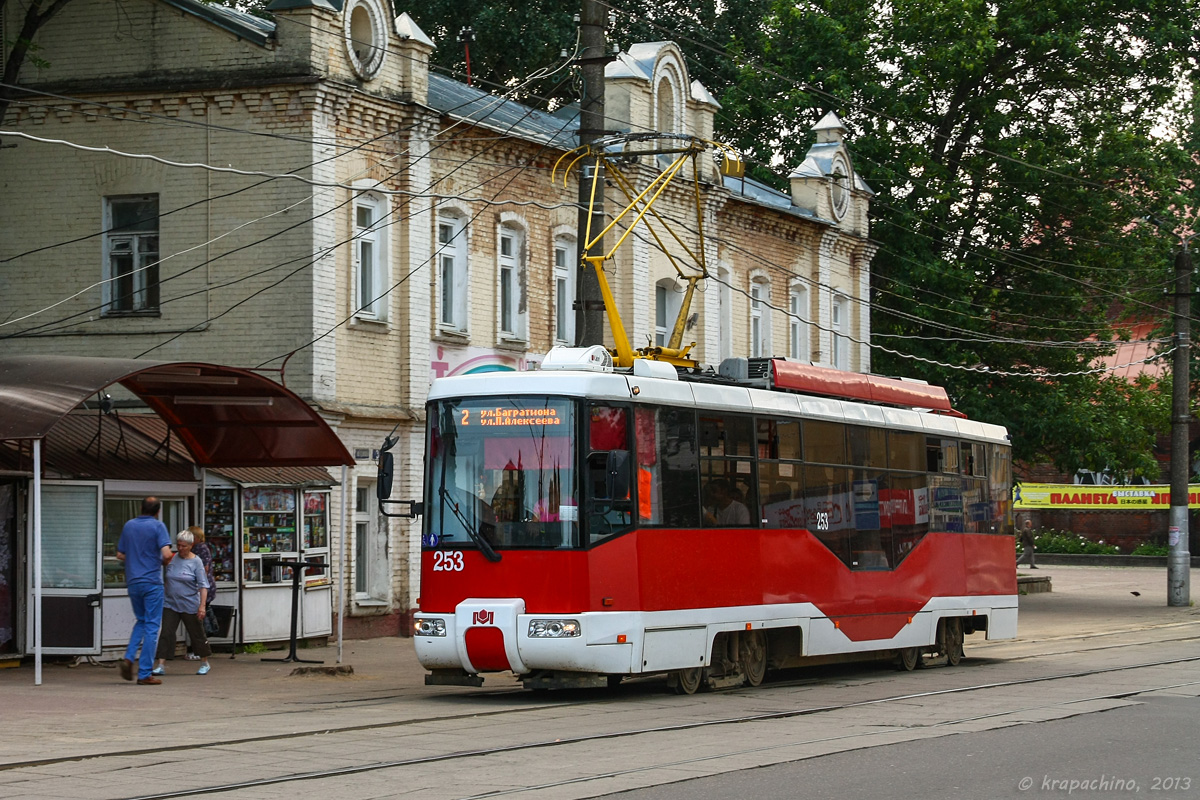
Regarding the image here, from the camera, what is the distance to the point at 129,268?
78.0 ft

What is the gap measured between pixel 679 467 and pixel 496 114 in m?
14.8

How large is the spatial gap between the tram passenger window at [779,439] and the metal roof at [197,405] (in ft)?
16.5

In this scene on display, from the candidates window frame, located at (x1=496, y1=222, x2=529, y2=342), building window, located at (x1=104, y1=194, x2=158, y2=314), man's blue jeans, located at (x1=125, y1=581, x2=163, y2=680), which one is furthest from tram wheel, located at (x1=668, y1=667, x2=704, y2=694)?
window frame, located at (x1=496, y1=222, x2=529, y2=342)

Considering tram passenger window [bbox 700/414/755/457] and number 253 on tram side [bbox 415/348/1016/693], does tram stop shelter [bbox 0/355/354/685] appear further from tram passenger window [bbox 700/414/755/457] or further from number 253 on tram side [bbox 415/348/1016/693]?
tram passenger window [bbox 700/414/755/457]

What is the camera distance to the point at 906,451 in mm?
19656

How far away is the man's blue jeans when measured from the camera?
16.7m

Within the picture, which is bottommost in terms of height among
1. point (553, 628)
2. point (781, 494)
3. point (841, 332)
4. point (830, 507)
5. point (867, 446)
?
point (553, 628)

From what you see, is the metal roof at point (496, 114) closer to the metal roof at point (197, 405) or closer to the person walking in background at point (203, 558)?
the metal roof at point (197, 405)

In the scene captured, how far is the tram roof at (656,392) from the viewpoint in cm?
1496

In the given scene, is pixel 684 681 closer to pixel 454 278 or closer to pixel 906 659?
pixel 906 659

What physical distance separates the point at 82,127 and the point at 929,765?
1716cm

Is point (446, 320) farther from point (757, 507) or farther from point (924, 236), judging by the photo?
point (924, 236)

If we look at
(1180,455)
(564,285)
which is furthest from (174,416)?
(1180,455)

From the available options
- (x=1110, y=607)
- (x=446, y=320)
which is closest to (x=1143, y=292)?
(x=1110, y=607)
